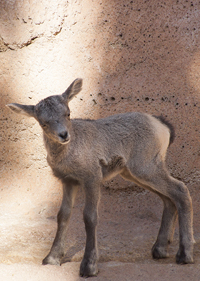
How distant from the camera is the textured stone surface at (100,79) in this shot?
6.55m

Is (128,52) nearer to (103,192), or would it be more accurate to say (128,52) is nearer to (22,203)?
(103,192)

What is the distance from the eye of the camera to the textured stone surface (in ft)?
21.5

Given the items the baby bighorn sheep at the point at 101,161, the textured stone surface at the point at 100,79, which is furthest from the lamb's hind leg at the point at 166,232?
the textured stone surface at the point at 100,79

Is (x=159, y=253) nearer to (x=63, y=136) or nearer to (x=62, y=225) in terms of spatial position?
(x=62, y=225)

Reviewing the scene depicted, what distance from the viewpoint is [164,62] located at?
22.0 feet

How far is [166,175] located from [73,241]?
1.89 m

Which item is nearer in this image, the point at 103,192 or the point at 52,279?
the point at 52,279

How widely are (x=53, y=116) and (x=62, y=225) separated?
1.65 metres

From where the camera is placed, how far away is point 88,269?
180 inches

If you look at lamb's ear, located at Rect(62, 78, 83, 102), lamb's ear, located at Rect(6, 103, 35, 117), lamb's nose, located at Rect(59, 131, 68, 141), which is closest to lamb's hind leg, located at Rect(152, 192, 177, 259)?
lamb's nose, located at Rect(59, 131, 68, 141)

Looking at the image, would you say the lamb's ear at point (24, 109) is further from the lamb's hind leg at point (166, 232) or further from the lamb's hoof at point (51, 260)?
the lamb's hind leg at point (166, 232)

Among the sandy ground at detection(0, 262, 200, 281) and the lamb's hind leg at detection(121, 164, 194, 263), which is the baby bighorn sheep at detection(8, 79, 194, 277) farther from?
the sandy ground at detection(0, 262, 200, 281)

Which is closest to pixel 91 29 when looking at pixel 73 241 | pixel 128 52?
pixel 128 52

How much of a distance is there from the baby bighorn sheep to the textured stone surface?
1079 millimetres
